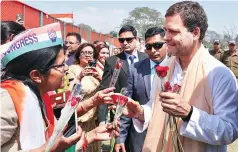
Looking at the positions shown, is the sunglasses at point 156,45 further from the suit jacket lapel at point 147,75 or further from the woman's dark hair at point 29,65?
the woman's dark hair at point 29,65

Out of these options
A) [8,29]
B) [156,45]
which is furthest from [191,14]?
[8,29]

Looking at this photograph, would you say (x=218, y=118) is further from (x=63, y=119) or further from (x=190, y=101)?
(x=63, y=119)

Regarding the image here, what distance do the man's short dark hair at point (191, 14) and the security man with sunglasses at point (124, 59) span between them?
2147mm

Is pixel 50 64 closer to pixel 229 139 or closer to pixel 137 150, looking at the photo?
pixel 229 139

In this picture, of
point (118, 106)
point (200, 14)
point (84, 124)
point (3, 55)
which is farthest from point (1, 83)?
point (84, 124)

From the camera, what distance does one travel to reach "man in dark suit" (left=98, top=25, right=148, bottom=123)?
14.7 ft

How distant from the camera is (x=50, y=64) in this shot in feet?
6.61

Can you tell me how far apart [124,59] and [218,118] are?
120 inches

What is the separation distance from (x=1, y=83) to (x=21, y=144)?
36 cm

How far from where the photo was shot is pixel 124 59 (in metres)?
5.03

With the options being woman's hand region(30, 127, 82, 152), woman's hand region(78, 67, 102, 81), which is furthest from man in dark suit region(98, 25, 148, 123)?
woman's hand region(30, 127, 82, 152)

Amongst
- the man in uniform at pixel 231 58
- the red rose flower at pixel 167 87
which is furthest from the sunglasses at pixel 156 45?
the man in uniform at pixel 231 58

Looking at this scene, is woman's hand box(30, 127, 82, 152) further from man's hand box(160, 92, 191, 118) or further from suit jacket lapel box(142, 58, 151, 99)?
suit jacket lapel box(142, 58, 151, 99)

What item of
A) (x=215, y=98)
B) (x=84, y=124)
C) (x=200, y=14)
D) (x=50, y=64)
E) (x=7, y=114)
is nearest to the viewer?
(x=7, y=114)
